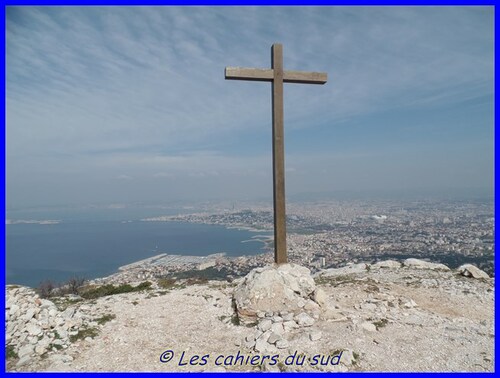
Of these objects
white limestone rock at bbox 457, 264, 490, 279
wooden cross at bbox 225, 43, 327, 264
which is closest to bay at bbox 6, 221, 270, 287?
white limestone rock at bbox 457, 264, 490, 279

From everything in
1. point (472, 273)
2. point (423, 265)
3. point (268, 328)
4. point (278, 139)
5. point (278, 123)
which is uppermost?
point (278, 123)

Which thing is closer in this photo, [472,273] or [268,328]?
[268,328]

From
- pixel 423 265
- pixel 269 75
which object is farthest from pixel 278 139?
pixel 423 265

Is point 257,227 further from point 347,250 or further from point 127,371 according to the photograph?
point 127,371

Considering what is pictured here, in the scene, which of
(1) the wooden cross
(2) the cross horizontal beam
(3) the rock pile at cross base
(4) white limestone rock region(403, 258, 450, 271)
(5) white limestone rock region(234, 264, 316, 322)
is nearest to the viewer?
(3) the rock pile at cross base

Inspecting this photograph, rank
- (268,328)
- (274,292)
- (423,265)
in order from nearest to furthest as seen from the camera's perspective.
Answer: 1. (268,328)
2. (274,292)
3. (423,265)

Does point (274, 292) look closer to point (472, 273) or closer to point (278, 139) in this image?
point (278, 139)

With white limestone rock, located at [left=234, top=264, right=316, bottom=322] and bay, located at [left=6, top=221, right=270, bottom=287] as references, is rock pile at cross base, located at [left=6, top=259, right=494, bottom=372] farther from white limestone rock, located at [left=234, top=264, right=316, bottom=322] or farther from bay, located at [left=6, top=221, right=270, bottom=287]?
bay, located at [left=6, top=221, right=270, bottom=287]

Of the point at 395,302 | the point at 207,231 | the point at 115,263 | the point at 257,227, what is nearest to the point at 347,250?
the point at 395,302
